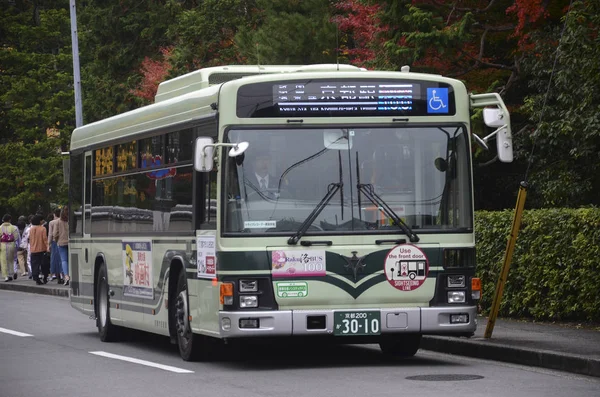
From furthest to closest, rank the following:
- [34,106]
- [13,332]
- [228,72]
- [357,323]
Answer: [34,106]
[13,332]
[228,72]
[357,323]

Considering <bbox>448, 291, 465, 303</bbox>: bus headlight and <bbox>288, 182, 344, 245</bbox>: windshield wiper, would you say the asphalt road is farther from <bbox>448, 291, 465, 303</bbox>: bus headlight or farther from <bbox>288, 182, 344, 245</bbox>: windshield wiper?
<bbox>288, 182, 344, 245</bbox>: windshield wiper

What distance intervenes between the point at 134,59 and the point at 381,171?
43.2 meters

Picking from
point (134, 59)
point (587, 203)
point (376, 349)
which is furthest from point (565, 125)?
point (134, 59)

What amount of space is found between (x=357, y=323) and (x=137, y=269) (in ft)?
13.8

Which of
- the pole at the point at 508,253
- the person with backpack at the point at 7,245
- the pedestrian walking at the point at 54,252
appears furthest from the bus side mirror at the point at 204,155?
the person with backpack at the point at 7,245

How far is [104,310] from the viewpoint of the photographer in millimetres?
18781

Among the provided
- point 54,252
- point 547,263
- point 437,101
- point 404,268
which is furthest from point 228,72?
point 54,252

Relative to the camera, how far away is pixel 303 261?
1346 centimetres

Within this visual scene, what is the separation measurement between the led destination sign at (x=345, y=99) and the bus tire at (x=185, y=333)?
2.26 m

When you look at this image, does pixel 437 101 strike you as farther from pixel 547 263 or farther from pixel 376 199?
pixel 547 263

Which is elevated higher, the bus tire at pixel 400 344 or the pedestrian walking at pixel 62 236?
the pedestrian walking at pixel 62 236

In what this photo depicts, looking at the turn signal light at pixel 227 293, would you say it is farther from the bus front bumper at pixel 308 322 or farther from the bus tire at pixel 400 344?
the bus tire at pixel 400 344

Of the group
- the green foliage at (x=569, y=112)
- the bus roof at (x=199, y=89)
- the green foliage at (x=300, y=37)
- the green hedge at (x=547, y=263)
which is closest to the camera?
the bus roof at (x=199, y=89)

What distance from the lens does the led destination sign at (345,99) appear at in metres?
13.8
